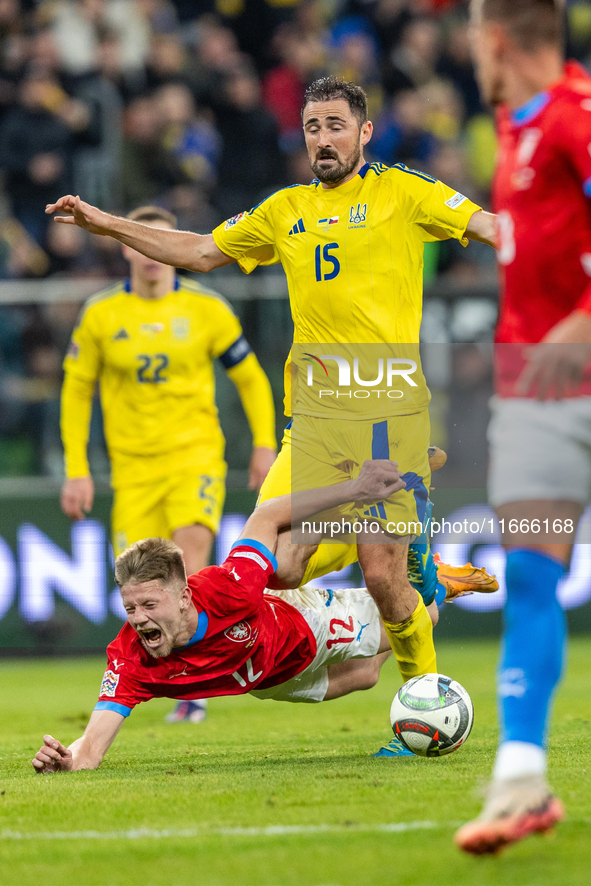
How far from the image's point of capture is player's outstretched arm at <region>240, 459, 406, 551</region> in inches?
195

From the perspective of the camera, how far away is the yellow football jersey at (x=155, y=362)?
25.4 feet

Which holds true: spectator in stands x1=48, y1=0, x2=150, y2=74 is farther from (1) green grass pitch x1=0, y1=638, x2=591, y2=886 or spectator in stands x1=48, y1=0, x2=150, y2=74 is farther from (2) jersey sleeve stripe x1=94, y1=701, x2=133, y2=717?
(2) jersey sleeve stripe x1=94, y1=701, x2=133, y2=717

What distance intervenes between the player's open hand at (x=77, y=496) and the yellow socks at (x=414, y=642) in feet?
10.1

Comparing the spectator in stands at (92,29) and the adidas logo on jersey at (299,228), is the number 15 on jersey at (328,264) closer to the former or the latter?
the adidas logo on jersey at (299,228)

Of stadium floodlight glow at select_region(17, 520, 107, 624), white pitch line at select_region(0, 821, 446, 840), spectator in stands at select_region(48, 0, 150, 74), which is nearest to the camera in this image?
white pitch line at select_region(0, 821, 446, 840)

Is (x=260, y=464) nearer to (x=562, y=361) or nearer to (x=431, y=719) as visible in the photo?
(x=431, y=719)

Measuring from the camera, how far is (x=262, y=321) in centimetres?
1022

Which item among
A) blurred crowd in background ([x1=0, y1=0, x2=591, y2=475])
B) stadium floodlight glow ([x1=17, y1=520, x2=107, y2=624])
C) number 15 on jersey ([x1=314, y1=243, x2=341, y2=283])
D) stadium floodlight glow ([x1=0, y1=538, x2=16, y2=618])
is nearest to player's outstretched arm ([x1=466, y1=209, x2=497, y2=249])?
number 15 on jersey ([x1=314, y1=243, x2=341, y2=283])

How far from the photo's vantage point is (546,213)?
3107mm

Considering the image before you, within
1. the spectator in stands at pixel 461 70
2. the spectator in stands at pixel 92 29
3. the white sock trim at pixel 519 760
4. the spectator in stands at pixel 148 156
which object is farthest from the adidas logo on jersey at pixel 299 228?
the spectator in stands at pixel 461 70

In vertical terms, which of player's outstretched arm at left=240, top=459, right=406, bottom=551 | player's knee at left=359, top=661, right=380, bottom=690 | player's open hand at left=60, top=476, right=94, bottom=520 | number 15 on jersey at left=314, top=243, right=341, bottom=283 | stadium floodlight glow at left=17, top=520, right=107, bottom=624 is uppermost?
number 15 on jersey at left=314, top=243, right=341, bottom=283

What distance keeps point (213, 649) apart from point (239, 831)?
1.48 metres

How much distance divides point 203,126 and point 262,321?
3672mm

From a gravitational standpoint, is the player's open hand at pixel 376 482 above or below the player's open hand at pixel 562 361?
below
